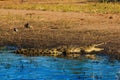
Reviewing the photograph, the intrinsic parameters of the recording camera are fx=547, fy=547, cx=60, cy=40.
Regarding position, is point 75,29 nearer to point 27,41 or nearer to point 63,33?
point 63,33

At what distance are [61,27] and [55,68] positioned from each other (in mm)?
9262

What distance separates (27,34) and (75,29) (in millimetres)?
2201

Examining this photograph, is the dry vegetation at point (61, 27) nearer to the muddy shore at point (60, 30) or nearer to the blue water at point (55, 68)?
the muddy shore at point (60, 30)

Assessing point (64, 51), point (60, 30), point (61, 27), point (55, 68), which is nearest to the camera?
point (55, 68)

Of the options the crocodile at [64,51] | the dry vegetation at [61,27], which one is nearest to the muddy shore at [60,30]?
the dry vegetation at [61,27]

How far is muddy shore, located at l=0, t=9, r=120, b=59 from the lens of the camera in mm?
20047

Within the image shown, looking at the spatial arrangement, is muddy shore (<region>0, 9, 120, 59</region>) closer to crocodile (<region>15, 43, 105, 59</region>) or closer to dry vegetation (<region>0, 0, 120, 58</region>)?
dry vegetation (<region>0, 0, 120, 58</region>)

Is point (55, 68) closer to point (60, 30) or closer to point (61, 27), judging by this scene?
point (60, 30)

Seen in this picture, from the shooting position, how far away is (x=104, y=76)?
13570 millimetres

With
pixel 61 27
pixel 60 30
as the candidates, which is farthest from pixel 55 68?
pixel 61 27

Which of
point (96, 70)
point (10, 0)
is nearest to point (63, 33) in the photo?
point (96, 70)

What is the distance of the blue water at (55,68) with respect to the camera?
13530 mm

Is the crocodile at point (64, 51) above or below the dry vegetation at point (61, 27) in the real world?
above

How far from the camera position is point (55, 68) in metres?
14.9
